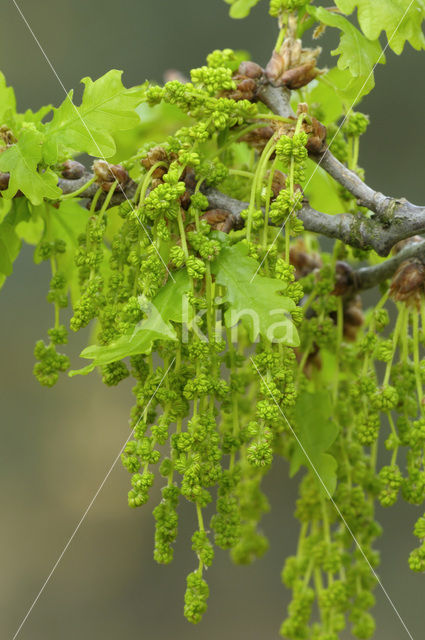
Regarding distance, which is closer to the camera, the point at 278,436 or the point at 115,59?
the point at 278,436

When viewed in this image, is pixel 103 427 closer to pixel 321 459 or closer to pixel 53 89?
pixel 53 89

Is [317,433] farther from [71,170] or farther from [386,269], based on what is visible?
[71,170]

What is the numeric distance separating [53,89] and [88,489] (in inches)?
47.5

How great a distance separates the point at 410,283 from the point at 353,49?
220mm

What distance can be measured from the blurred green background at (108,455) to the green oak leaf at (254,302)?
153 centimetres

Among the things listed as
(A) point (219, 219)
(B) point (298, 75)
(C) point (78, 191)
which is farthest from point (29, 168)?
(B) point (298, 75)

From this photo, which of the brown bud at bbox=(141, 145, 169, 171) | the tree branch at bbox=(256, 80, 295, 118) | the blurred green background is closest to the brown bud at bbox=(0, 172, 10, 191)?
the brown bud at bbox=(141, 145, 169, 171)

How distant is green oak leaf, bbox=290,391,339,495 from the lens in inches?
27.7

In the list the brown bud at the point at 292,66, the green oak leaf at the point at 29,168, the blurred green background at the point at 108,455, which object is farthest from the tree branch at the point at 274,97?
the blurred green background at the point at 108,455

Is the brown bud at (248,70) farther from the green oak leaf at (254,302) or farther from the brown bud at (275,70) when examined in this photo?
the green oak leaf at (254,302)

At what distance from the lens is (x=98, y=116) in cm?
64

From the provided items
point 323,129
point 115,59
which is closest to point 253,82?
point 323,129

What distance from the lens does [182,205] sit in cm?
62

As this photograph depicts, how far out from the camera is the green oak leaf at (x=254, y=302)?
1.87 ft
